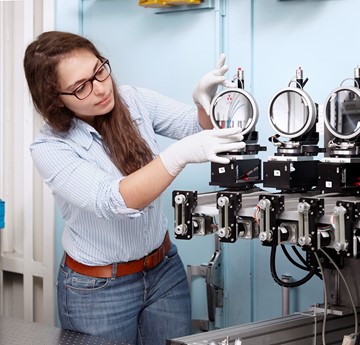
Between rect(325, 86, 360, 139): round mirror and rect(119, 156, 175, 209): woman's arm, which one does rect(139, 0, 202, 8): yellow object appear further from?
rect(325, 86, 360, 139): round mirror

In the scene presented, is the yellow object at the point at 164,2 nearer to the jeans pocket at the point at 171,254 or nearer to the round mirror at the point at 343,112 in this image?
the jeans pocket at the point at 171,254

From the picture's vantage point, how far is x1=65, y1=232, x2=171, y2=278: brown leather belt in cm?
254

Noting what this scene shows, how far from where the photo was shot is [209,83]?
8.20 ft

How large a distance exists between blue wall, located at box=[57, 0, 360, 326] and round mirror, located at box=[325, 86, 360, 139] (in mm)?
694

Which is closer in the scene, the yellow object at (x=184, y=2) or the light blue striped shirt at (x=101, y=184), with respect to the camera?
the light blue striped shirt at (x=101, y=184)

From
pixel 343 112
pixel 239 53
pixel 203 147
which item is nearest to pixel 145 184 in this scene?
pixel 203 147

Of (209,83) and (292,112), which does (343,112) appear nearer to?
(292,112)

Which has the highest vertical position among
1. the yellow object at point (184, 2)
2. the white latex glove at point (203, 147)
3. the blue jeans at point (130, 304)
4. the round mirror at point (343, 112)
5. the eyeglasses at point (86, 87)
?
the yellow object at point (184, 2)

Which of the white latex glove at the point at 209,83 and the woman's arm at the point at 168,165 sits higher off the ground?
the white latex glove at the point at 209,83

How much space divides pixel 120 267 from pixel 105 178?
0.35m

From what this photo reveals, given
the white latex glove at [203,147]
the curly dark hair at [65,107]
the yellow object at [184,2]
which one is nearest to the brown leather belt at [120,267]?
the curly dark hair at [65,107]

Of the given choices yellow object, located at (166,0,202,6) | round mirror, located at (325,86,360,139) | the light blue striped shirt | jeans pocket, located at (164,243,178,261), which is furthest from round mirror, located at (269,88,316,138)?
yellow object, located at (166,0,202,6)

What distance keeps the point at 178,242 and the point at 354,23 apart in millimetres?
1189

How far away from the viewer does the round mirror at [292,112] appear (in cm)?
212
